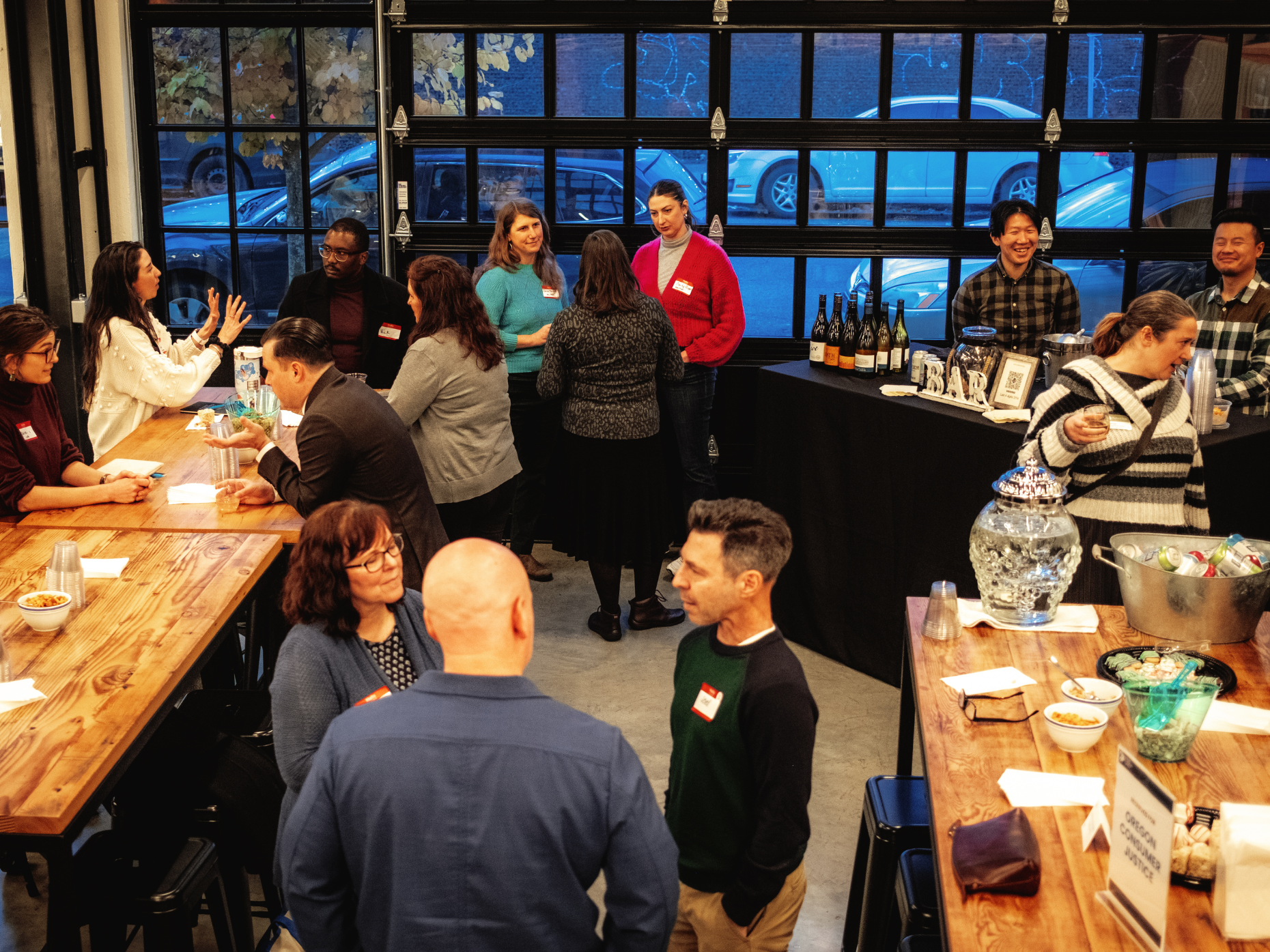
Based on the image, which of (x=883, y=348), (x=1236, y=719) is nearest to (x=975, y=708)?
(x=1236, y=719)

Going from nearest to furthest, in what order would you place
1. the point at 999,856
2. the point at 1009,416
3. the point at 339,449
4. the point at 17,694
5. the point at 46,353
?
the point at 999,856 < the point at 17,694 < the point at 339,449 < the point at 46,353 < the point at 1009,416

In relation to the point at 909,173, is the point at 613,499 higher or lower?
lower

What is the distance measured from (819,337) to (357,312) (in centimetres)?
199

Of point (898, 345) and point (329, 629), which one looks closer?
point (329, 629)

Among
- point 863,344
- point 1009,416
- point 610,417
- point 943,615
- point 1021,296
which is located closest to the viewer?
point 943,615

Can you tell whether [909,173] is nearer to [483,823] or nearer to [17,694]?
[17,694]

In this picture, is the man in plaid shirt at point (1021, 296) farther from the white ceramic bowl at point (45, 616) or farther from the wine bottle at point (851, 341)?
the white ceramic bowl at point (45, 616)

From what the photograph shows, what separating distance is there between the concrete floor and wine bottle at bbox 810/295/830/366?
1195 mm

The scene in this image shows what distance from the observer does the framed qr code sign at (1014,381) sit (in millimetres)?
4191

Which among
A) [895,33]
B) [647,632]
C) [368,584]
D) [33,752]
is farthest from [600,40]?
[33,752]

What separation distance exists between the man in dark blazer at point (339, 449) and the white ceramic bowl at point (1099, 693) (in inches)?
74.7

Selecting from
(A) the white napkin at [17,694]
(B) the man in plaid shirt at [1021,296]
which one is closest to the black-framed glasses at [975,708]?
(A) the white napkin at [17,694]

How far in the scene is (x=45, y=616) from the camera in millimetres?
2842

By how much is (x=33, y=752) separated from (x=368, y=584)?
699mm
